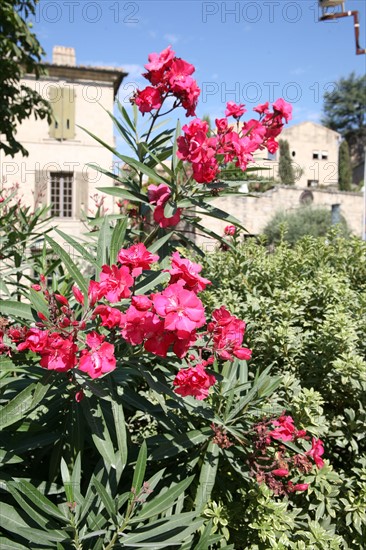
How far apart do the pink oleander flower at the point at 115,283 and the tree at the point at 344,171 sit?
36628 millimetres

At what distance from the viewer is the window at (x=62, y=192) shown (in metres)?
16.9

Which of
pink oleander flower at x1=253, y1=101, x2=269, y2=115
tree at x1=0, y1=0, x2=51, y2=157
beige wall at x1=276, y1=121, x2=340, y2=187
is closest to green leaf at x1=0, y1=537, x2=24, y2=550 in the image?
pink oleander flower at x1=253, y1=101, x2=269, y2=115

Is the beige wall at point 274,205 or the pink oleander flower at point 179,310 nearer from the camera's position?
the pink oleander flower at point 179,310

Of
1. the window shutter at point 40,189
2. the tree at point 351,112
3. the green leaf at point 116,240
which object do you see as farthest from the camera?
the tree at point 351,112

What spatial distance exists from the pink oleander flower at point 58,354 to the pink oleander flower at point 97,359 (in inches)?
1.3

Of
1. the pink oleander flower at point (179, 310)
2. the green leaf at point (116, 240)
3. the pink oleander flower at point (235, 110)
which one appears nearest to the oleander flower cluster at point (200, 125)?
the pink oleander flower at point (235, 110)

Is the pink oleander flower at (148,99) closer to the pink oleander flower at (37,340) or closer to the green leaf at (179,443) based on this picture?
the pink oleander flower at (37,340)

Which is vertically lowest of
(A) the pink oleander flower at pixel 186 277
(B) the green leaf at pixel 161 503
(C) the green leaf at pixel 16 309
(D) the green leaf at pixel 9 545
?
(D) the green leaf at pixel 9 545

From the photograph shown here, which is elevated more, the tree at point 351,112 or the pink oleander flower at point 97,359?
the tree at point 351,112

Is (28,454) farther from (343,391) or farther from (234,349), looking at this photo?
(343,391)

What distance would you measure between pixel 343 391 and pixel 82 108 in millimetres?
16769

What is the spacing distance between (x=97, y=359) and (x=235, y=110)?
1.26 meters

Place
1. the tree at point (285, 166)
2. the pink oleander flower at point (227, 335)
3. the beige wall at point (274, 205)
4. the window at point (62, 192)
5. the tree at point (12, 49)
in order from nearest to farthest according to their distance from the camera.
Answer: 1. the pink oleander flower at point (227, 335)
2. the tree at point (12, 49)
3. the window at point (62, 192)
4. the beige wall at point (274, 205)
5. the tree at point (285, 166)

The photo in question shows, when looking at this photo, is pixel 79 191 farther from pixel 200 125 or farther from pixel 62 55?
pixel 200 125
